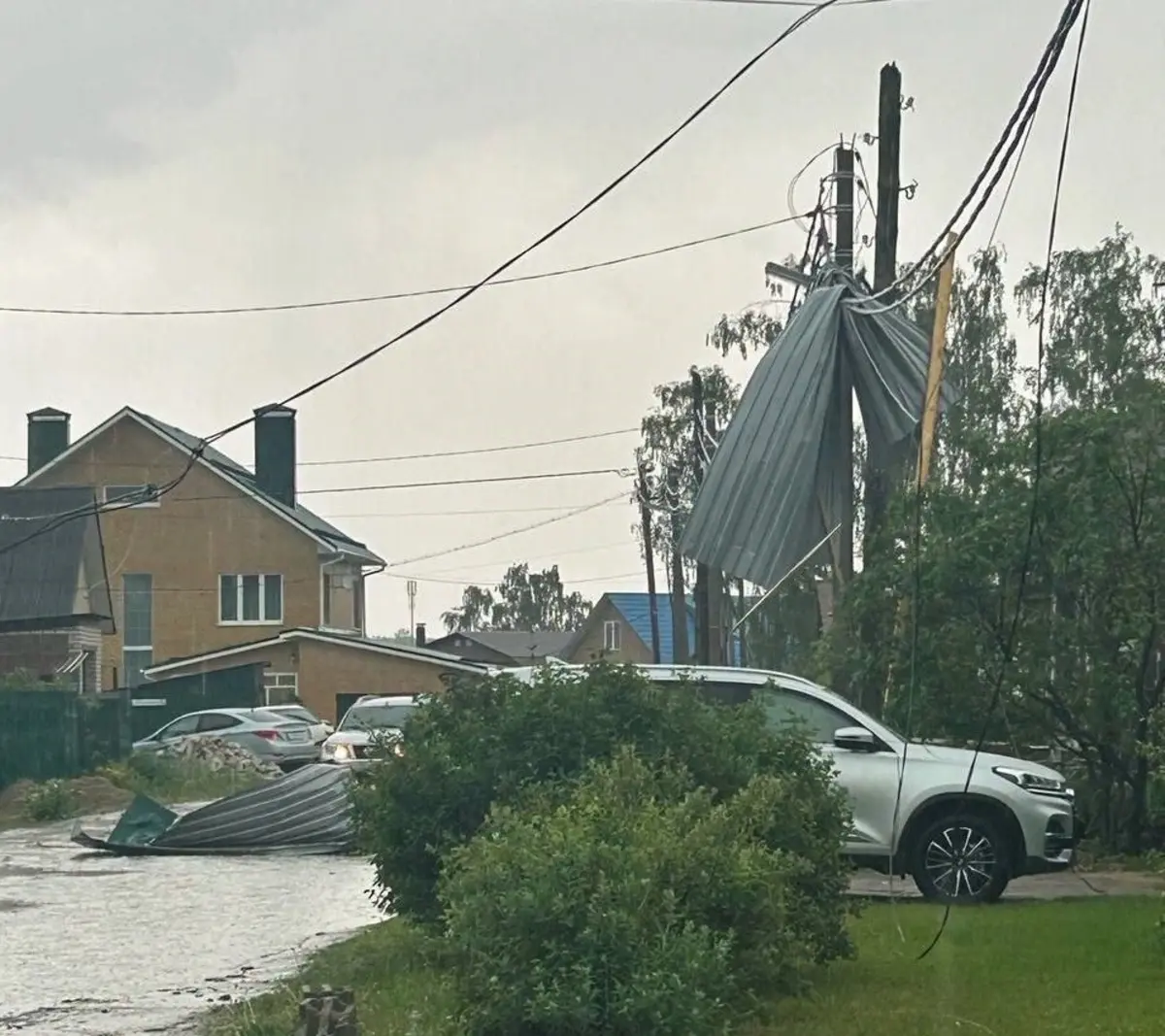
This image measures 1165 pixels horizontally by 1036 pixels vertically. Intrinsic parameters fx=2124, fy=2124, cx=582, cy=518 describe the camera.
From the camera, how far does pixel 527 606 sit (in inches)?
4833

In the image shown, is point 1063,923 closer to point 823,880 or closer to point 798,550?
point 823,880

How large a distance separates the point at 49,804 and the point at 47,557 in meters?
18.4

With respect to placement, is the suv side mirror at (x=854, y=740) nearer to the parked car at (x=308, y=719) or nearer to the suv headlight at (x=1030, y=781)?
the suv headlight at (x=1030, y=781)

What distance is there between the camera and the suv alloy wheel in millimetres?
15578

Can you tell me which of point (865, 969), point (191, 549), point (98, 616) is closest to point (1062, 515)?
point (865, 969)

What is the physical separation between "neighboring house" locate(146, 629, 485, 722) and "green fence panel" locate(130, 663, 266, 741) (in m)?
0.81

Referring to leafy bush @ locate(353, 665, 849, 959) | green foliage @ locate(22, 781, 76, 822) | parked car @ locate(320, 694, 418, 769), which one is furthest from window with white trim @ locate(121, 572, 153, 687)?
leafy bush @ locate(353, 665, 849, 959)

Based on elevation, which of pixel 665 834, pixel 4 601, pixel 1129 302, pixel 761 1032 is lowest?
pixel 761 1032

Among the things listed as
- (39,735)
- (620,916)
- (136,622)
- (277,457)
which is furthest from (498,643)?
(620,916)

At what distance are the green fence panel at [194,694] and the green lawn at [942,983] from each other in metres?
34.9

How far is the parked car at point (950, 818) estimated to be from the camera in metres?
15.6

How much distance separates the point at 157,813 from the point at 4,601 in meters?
25.3

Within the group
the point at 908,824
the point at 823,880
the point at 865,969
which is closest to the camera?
the point at 823,880

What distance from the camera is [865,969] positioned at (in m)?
11.5
